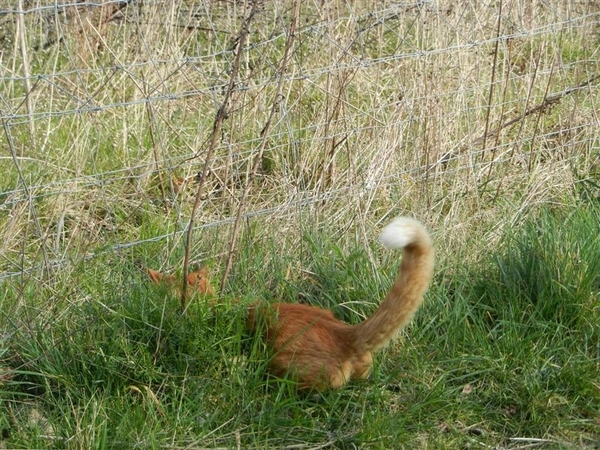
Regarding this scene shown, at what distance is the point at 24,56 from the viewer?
5.11 m

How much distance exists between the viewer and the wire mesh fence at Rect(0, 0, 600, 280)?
15.8 feet

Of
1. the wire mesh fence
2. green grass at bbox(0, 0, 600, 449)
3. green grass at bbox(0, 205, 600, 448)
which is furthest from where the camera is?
the wire mesh fence

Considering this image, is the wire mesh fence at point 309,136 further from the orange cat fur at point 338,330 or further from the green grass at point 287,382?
the orange cat fur at point 338,330

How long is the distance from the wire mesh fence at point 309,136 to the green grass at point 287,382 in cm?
53

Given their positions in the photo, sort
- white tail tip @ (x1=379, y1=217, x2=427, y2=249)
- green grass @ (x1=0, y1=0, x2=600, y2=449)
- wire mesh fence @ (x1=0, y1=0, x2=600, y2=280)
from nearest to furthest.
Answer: white tail tip @ (x1=379, y1=217, x2=427, y2=249), green grass @ (x1=0, y1=0, x2=600, y2=449), wire mesh fence @ (x1=0, y1=0, x2=600, y2=280)

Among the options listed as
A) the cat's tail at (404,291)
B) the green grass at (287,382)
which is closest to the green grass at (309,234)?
the green grass at (287,382)

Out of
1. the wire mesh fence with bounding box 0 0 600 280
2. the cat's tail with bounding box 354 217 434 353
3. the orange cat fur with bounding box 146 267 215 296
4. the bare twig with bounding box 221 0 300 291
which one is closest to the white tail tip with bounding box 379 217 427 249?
the cat's tail with bounding box 354 217 434 353

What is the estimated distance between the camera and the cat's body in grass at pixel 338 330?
3.36 meters

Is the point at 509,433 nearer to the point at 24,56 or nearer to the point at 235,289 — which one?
the point at 235,289

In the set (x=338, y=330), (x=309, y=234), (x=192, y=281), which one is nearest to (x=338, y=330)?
Answer: (x=338, y=330)

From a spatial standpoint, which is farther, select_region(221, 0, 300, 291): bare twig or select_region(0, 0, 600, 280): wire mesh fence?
select_region(0, 0, 600, 280): wire mesh fence

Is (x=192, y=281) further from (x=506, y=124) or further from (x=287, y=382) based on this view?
(x=506, y=124)

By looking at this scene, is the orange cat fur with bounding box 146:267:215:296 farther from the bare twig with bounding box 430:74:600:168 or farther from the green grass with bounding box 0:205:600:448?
the bare twig with bounding box 430:74:600:168

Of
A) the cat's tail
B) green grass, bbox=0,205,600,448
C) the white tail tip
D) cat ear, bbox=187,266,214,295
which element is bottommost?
green grass, bbox=0,205,600,448
